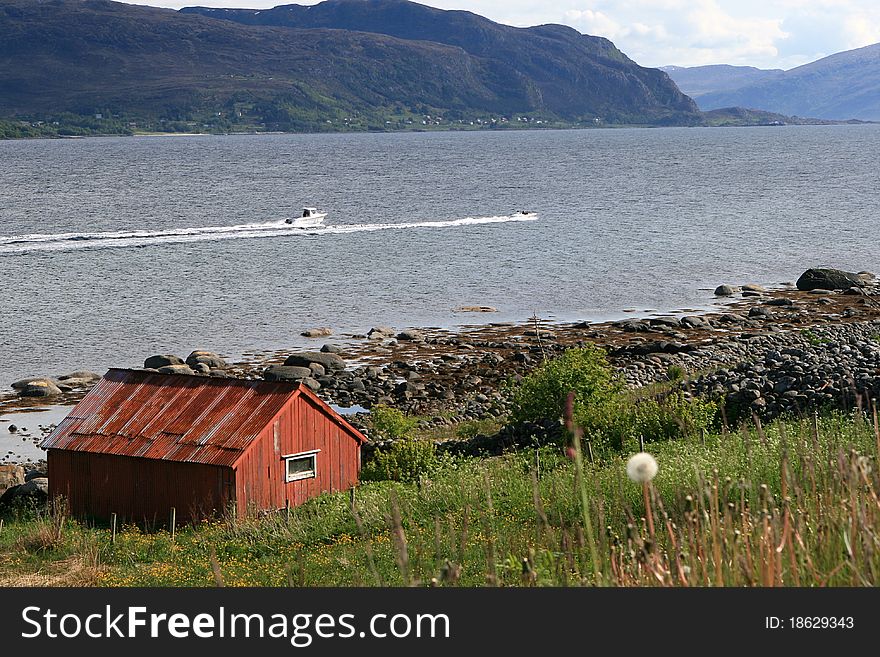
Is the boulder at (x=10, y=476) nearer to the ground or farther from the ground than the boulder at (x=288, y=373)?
nearer to the ground

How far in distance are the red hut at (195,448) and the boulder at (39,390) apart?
12.7 metres

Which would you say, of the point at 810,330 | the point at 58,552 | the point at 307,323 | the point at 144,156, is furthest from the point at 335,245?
the point at 144,156

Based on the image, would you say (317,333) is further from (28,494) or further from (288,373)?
(28,494)

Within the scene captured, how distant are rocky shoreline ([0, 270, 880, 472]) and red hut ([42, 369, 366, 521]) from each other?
5037 mm

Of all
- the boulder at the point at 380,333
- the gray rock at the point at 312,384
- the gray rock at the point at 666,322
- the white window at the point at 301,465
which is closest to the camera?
the white window at the point at 301,465

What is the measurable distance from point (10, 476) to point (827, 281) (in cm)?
Answer: 4011

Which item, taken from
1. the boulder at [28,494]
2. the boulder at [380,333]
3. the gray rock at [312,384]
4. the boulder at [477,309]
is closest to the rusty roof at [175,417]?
the boulder at [28,494]

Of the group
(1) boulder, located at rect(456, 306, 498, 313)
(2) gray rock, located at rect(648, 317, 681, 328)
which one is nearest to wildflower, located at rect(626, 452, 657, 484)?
(2) gray rock, located at rect(648, 317, 681, 328)

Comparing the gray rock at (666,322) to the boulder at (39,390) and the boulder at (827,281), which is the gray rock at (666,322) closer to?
the boulder at (827,281)

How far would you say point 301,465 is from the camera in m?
23.4

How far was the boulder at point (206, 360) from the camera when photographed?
1565 inches

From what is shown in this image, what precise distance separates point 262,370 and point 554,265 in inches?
1173

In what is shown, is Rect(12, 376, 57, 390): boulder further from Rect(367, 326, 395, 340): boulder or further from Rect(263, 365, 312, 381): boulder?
Rect(367, 326, 395, 340): boulder

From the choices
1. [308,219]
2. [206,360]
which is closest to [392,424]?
[206,360]
